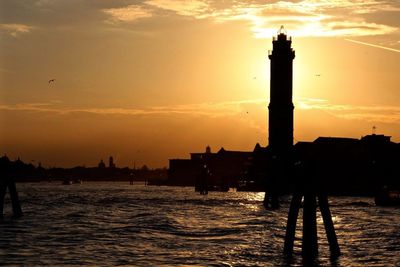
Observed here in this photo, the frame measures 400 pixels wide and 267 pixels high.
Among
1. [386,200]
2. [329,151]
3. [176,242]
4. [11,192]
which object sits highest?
[329,151]

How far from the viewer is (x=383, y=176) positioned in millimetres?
108375

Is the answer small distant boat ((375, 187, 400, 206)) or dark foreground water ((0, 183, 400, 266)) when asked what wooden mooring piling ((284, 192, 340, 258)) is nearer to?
dark foreground water ((0, 183, 400, 266))

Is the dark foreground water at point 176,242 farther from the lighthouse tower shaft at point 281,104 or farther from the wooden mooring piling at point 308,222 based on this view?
the lighthouse tower shaft at point 281,104

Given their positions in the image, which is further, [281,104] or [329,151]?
[329,151]

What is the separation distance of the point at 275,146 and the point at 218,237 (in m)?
69.6

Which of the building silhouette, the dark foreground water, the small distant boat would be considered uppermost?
the building silhouette

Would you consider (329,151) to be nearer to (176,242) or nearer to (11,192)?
(11,192)

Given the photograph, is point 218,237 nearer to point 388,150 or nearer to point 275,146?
point 275,146

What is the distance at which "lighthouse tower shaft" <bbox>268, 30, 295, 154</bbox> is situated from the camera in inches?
4011

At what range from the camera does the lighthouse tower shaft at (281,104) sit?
101875 millimetres

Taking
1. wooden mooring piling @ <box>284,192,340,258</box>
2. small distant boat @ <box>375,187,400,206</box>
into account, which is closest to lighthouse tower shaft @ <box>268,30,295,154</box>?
small distant boat @ <box>375,187,400,206</box>

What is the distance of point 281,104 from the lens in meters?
102

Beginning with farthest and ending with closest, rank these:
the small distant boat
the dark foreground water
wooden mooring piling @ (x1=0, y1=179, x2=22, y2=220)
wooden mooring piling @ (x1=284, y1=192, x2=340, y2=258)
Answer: the small distant boat < wooden mooring piling @ (x1=0, y1=179, x2=22, y2=220) < the dark foreground water < wooden mooring piling @ (x1=284, y1=192, x2=340, y2=258)

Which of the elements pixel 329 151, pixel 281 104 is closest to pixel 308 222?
pixel 281 104
